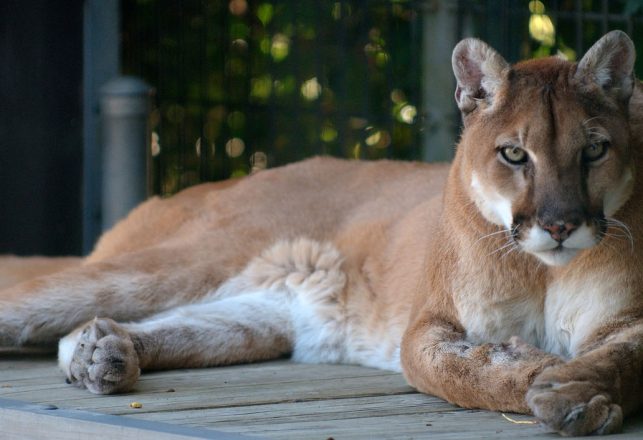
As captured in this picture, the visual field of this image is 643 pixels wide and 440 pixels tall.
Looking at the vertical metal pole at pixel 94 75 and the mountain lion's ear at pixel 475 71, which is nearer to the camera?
the mountain lion's ear at pixel 475 71

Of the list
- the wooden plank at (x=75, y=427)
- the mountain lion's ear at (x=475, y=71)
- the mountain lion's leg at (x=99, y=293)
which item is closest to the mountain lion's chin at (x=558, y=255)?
the mountain lion's ear at (x=475, y=71)

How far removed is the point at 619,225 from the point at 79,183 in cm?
354

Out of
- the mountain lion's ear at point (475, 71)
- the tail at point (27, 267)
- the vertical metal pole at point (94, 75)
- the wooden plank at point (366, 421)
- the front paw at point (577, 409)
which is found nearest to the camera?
the front paw at point (577, 409)

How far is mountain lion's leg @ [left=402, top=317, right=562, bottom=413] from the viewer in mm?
2959

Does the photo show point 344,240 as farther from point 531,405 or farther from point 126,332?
point 531,405

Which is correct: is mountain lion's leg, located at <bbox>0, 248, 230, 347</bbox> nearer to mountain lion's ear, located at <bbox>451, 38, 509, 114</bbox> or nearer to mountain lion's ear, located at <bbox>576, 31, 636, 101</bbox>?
mountain lion's ear, located at <bbox>451, 38, 509, 114</bbox>

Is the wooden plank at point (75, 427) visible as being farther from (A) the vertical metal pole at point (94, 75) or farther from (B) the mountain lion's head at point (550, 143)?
(A) the vertical metal pole at point (94, 75)

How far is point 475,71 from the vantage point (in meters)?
3.33

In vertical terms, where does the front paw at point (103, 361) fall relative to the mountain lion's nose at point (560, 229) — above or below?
below

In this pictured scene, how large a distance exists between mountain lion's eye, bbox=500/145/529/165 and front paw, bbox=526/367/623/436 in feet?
2.05

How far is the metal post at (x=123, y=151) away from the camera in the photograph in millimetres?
5480

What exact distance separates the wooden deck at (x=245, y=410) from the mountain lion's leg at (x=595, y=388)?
2.4 inches

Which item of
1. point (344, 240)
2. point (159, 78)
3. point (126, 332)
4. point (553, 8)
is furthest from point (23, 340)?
point (553, 8)

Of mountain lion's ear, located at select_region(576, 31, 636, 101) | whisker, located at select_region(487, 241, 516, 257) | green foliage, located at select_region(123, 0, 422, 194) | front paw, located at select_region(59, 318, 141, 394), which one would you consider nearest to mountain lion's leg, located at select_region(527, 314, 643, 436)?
whisker, located at select_region(487, 241, 516, 257)
